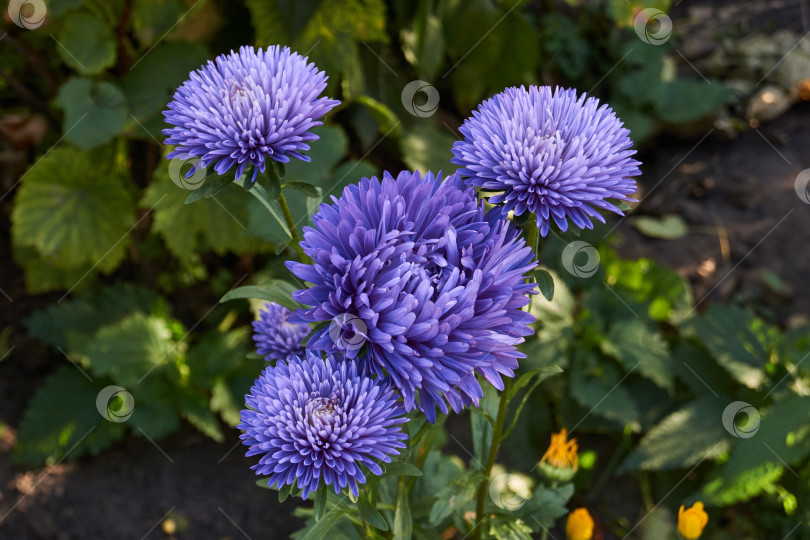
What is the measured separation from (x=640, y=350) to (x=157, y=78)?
1.67 m

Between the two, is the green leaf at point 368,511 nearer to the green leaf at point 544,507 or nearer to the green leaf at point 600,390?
the green leaf at point 544,507

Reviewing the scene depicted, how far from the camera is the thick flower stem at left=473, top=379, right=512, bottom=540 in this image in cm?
101

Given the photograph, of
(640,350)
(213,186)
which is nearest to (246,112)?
(213,186)

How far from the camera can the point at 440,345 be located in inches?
27.5

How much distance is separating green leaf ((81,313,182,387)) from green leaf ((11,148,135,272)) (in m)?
0.26

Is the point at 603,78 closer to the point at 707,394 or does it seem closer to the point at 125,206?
the point at 707,394

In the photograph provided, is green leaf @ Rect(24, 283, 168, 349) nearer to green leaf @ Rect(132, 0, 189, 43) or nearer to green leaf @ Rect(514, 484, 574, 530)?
green leaf @ Rect(132, 0, 189, 43)

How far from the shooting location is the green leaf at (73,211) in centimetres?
209

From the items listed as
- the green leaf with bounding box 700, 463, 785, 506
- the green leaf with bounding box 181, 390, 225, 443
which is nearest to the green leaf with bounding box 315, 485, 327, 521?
the green leaf with bounding box 181, 390, 225, 443

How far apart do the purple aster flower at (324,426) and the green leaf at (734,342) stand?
164 centimetres

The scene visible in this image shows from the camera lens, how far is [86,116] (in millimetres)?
2002

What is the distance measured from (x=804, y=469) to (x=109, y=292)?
211cm

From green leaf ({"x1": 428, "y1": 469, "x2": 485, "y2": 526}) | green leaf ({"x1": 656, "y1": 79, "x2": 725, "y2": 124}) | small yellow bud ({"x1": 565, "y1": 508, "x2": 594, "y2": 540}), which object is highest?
green leaf ({"x1": 656, "y1": 79, "x2": 725, "y2": 124})

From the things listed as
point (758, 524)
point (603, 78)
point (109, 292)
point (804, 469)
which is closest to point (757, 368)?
point (804, 469)
